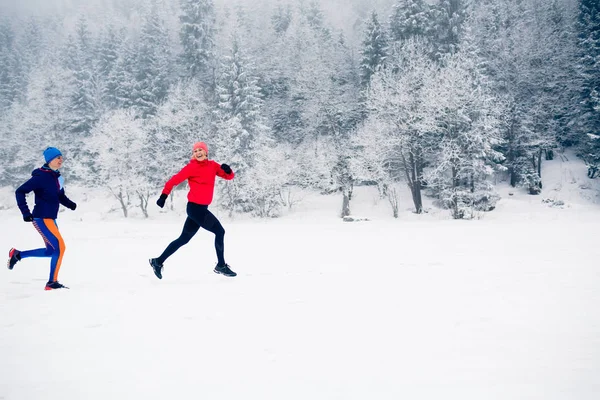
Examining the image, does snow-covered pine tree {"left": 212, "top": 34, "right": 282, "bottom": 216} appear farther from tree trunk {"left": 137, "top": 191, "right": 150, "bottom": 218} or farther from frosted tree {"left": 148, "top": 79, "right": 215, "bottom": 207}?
tree trunk {"left": 137, "top": 191, "right": 150, "bottom": 218}

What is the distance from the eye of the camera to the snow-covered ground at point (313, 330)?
217 centimetres

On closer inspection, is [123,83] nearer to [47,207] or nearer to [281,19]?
[281,19]

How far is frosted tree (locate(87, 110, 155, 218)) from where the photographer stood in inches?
1185

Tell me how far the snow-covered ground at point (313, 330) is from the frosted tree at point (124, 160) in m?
25.6

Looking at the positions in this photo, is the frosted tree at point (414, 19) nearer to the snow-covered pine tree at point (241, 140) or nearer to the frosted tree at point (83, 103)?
the snow-covered pine tree at point (241, 140)

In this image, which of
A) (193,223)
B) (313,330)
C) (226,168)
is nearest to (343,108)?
(226,168)

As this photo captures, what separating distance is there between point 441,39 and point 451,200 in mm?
16285

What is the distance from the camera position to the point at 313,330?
3.05 meters

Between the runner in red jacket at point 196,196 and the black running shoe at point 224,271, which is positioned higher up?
the runner in red jacket at point 196,196

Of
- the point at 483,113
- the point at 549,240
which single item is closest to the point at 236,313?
the point at 549,240

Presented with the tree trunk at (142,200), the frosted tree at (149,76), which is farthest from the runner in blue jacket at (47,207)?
the frosted tree at (149,76)

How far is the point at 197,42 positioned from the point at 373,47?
62.3ft

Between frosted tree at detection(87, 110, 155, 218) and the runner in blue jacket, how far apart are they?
86.5ft

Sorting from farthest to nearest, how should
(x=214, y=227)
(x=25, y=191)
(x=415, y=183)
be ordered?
(x=415, y=183) < (x=214, y=227) < (x=25, y=191)
